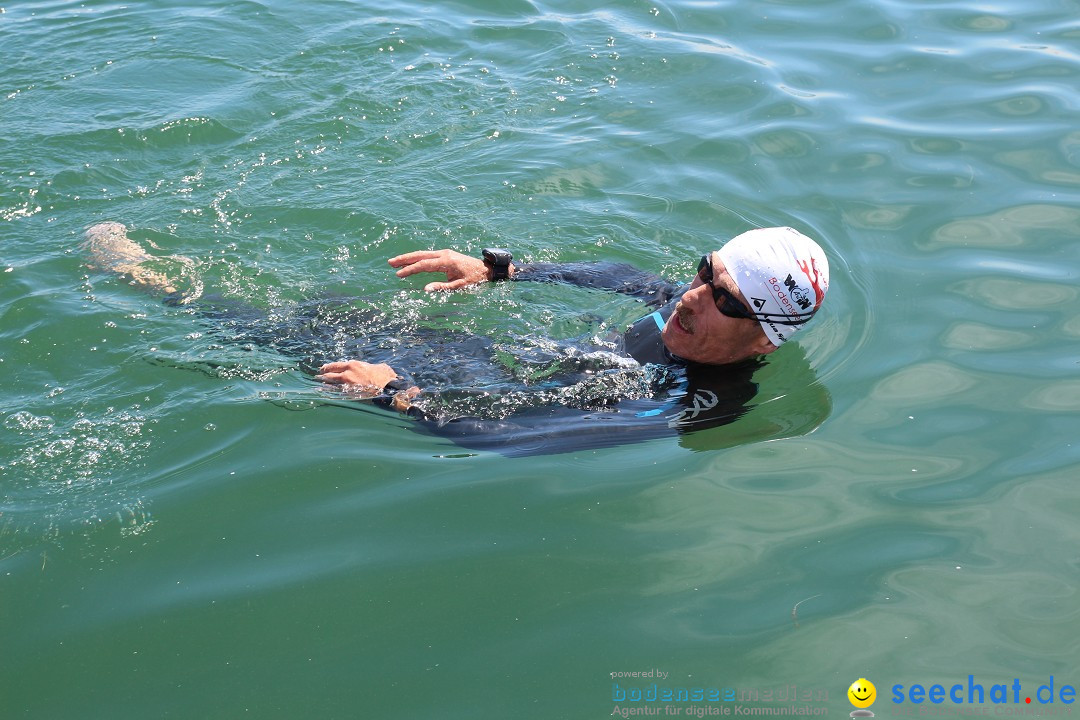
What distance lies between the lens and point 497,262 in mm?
5902

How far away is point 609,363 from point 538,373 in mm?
399

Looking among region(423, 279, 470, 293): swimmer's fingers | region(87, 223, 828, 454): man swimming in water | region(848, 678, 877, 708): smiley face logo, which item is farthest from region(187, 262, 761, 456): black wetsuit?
region(848, 678, 877, 708): smiley face logo

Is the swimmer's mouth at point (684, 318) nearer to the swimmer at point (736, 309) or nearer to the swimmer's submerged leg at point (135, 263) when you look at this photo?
the swimmer at point (736, 309)

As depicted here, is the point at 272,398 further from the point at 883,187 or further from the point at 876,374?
the point at 883,187

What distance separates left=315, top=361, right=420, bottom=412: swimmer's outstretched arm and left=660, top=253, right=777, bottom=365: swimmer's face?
4.69 ft

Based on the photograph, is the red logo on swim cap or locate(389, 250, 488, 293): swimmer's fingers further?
locate(389, 250, 488, 293): swimmer's fingers

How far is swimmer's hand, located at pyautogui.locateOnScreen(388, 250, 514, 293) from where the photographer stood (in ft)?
18.6

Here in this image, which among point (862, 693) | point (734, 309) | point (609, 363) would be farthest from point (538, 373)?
point (862, 693)

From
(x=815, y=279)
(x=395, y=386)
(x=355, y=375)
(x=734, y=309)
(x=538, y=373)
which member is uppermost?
(x=815, y=279)

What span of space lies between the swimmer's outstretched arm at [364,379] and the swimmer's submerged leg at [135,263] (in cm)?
157

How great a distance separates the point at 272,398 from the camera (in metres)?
5.11

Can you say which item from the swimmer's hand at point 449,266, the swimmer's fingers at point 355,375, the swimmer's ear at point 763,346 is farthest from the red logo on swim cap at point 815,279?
the swimmer's fingers at point 355,375

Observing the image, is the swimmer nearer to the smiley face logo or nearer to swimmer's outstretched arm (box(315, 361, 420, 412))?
swimmer's outstretched arm (box(315, 361, 420, 412))

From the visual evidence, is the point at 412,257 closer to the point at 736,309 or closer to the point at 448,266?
the point at 448,266
